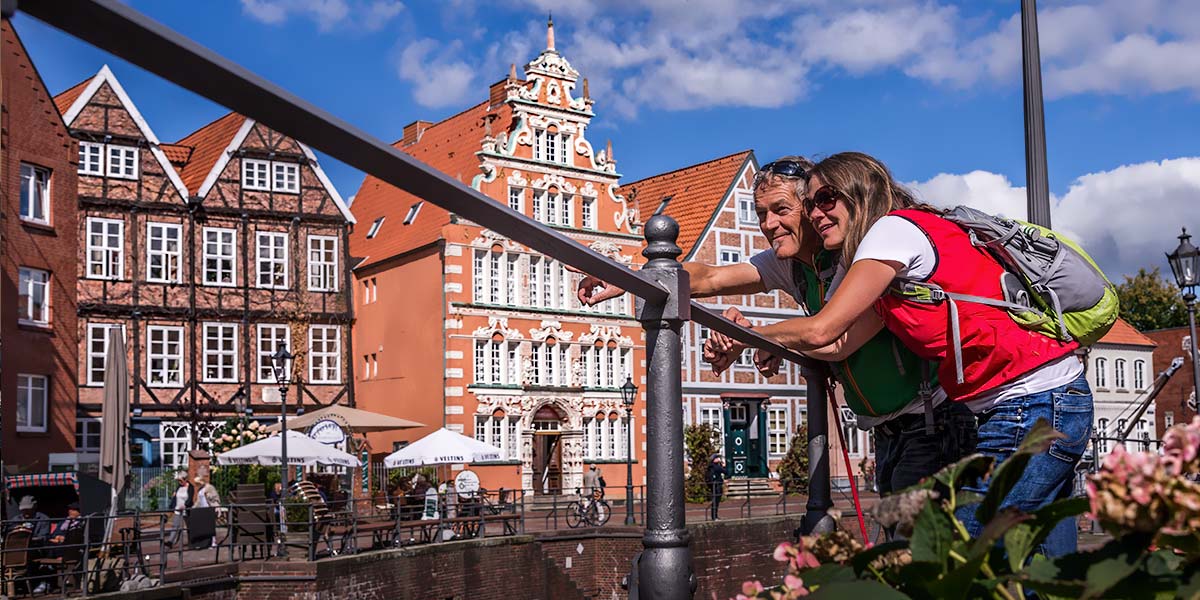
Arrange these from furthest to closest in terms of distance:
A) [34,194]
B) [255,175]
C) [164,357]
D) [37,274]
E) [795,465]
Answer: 1. [795,465]
2. [255,175]
3. [164,357]
4. [37,274]
5. [34,194]

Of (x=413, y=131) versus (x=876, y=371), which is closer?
(x=876, y=371)

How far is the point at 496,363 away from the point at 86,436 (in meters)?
10.8

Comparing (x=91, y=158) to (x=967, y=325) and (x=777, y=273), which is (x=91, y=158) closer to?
(x=777, y=273)

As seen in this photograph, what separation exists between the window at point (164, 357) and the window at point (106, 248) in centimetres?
173

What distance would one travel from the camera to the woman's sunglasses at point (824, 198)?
257 centimetres

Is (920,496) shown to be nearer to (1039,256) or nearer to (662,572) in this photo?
(662,572)

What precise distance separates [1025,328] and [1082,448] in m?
0.25

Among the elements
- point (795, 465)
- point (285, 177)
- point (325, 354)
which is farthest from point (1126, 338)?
point (285, 177)

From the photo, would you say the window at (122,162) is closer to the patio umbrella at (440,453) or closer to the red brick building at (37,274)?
the red brick building at (37,274)

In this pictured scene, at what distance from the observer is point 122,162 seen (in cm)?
3188

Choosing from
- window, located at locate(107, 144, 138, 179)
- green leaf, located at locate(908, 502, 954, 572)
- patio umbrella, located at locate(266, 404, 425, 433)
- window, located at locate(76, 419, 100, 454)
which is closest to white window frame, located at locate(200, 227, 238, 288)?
window, located at locate(107, 144, 138, 179)

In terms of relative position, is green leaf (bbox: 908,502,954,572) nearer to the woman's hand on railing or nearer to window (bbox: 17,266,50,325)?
the woman's hand on railing

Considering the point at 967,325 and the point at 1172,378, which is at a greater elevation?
the point at 967,325

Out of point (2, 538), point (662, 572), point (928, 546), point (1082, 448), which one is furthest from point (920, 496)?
point (2, 538)
